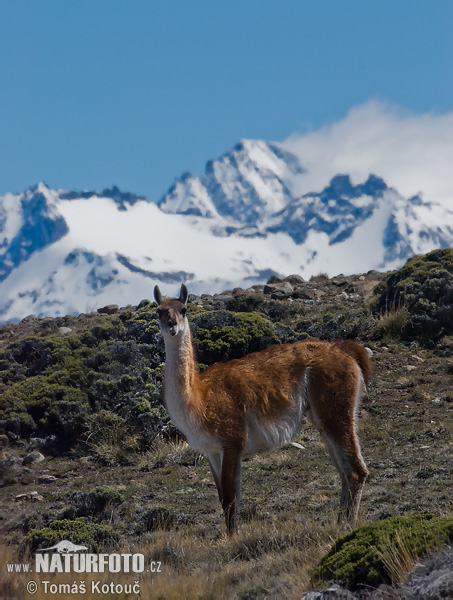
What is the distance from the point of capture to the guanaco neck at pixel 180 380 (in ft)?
26.8

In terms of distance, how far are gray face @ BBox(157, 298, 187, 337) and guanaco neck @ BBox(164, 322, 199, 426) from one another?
9 centimetres

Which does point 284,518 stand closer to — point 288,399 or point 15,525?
point 288,399

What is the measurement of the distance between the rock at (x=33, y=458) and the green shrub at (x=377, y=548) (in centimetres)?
788

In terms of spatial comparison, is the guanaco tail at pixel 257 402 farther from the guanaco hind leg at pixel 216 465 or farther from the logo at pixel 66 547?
the logo at pixel 66 547

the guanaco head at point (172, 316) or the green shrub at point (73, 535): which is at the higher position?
the guanaco head at point (172, 316)

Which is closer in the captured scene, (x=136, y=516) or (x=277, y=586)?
(x=277, y=586)

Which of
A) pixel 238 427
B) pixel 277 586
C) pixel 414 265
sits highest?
pixel 414 265

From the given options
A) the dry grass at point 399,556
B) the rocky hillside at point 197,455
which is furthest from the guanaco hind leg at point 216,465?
the dry grass at point 399,556

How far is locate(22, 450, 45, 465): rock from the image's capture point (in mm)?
12867

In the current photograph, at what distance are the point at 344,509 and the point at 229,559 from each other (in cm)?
130

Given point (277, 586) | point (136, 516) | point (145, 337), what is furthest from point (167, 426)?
point (277, 586)

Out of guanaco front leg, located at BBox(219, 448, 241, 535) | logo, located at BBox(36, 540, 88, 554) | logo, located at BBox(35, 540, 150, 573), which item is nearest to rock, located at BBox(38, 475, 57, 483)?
logo, located at BBox(36, 540, 88, 554)

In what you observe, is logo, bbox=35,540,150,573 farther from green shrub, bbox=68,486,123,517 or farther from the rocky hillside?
green shrub, bbox=68,486,123,517

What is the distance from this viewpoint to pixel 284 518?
866 cm
